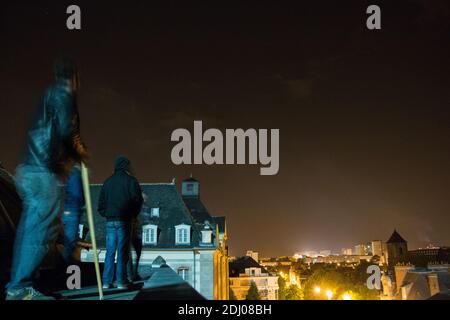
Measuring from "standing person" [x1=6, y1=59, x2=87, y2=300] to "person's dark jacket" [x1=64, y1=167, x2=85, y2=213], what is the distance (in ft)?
1.06

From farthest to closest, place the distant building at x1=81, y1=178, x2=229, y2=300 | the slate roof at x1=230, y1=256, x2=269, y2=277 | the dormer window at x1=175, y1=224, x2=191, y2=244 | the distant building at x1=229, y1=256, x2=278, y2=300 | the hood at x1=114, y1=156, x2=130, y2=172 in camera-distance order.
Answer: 1. the slate roof at x1=230, y1=256, x2=269, y2=277
2. the distant building at x1=229, y1=256, x2=278, y2=300
3. the dormer window at x1=175, y1=224, x2=191, y2=244
4. the distant building at x1=81, y1=178, x2=229, y2=300
5. the hood at x1=114, y1=156, x2=130, y2=172

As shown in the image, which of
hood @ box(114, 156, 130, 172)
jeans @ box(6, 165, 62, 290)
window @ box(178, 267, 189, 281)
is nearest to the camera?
jeans @ box(6, 165, 62, 290)

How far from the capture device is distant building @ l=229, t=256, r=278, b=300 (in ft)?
196

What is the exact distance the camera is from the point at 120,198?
19.1ft

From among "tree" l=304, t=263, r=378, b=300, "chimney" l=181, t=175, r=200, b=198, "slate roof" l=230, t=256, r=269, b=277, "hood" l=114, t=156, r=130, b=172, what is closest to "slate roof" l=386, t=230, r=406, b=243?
"tree" l=304, t=263, r=378, b=300

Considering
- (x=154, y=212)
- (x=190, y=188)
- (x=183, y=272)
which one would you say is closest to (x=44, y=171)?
(x=183, y=272)

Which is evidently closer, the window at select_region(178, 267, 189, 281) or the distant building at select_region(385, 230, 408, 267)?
the window at select_region(178, 267, 189, 281)

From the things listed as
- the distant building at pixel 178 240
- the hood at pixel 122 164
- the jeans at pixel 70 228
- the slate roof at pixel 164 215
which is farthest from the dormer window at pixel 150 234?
the hood at pixel 122 164

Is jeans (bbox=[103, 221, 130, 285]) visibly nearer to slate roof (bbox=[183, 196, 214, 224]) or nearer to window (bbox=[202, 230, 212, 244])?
window (bbox=[202, 230, 212, 244])
